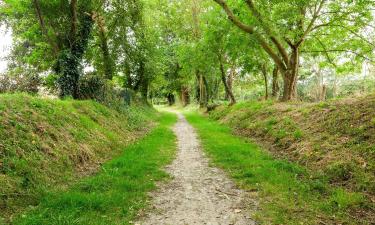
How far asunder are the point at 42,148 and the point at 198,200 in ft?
14.0

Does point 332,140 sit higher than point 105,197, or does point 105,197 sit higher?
point 332,140

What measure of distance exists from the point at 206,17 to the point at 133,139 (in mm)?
14075

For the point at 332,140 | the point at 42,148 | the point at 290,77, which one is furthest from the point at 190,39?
the point at 42,148

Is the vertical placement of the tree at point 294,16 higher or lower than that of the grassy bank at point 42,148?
higher

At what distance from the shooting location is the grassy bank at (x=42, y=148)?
578cm

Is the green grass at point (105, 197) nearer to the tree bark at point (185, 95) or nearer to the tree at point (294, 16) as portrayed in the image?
the tree at point (294, 16)

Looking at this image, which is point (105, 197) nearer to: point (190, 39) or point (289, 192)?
point (289, 192)

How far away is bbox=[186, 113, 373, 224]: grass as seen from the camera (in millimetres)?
5230

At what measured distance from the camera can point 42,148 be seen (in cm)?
752

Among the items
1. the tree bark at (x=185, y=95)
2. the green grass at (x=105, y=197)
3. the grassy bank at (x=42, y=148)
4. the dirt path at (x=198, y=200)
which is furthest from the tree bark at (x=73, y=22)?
the tree bark at (x=185, y=95)

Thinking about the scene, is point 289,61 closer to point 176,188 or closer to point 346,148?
point 346,148

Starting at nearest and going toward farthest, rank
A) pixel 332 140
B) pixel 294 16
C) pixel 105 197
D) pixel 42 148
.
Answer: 1. pixel 105 197
2. pixel 42 148
3. pixel 332 140
4. pixel 294 16

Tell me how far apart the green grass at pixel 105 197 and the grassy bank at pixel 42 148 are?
0.40 metres

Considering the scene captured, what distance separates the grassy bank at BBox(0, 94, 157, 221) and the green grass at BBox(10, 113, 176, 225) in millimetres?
396
